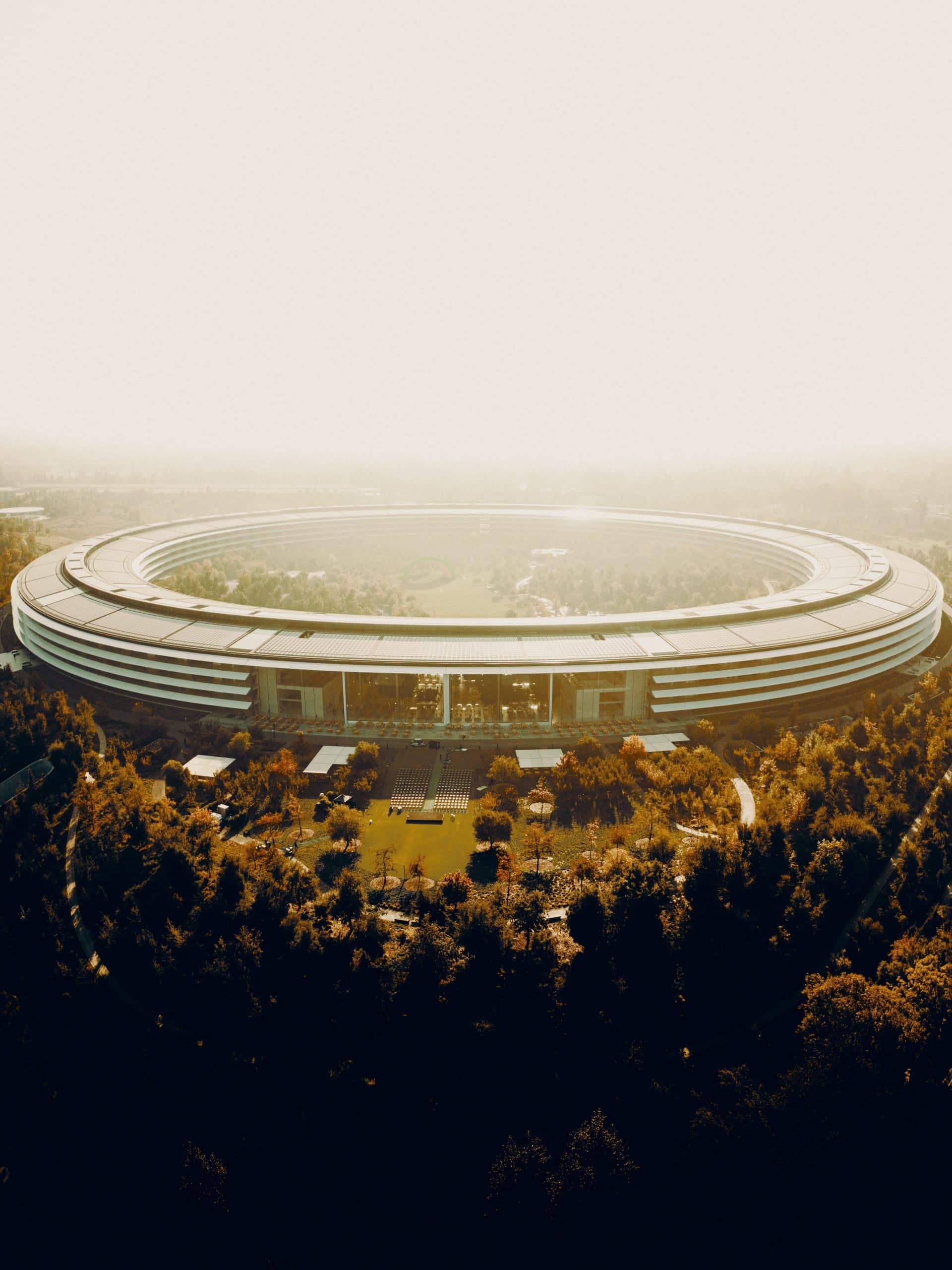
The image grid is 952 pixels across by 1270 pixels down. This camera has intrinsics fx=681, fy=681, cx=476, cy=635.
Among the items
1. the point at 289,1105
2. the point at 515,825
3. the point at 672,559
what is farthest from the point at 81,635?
the point at 672,559

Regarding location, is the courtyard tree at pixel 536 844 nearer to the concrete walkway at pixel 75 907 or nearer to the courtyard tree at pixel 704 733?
the courtyard tree at pixel 704 733

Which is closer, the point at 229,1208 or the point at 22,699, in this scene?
the point at 229,1208

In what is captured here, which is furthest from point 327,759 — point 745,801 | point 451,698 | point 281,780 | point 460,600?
point 460,600

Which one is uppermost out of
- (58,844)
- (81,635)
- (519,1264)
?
(81,635)

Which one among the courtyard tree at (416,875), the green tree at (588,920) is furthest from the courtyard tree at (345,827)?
the green tree at (588,920)

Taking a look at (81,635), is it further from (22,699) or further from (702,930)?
(702,930)

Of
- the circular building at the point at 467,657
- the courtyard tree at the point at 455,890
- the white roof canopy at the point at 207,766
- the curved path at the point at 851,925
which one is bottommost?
the curved path at the point at 851,925

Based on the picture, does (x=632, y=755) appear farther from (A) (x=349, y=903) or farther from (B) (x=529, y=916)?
(A) (x=349, y=903)

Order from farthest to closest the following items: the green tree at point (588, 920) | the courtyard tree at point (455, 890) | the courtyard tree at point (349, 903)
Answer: the courtyard tree at point (455, 890) < the courtyard tree at point (349, 903) < the green tree at point (588, 920)
